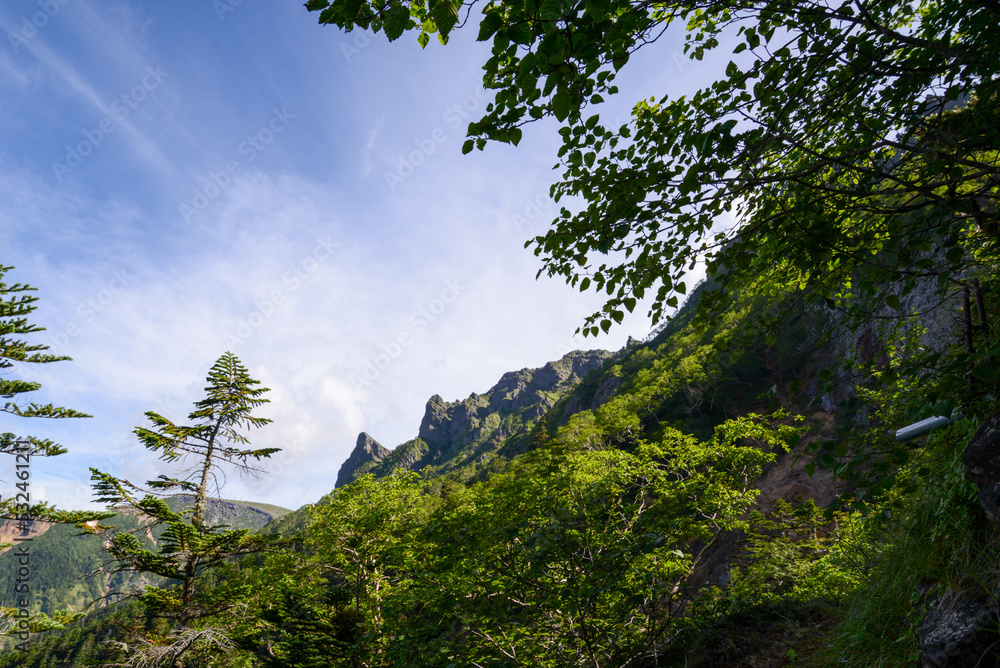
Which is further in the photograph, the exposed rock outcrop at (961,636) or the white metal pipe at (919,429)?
the white metal pipe at (919,429)

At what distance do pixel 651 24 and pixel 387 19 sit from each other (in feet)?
4.93

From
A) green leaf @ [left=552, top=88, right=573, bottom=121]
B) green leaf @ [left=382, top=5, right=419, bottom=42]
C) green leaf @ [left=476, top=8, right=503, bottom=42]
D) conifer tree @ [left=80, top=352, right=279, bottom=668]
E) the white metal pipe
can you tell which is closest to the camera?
green leaf @ [left=382, top=5, right=419, bottom=42]

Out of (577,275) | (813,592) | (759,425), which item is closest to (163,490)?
(577,275)

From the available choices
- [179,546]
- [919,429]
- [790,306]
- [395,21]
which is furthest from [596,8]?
[179,546]

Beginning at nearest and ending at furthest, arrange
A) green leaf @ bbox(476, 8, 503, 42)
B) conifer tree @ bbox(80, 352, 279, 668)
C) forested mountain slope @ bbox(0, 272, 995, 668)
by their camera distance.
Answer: green leaf @ bbox(476, 8, 503, 42), forested mountain slope @ bbox(0, 272, 995, 668), conifer tree @ bbox(80, 352, 279, 668)

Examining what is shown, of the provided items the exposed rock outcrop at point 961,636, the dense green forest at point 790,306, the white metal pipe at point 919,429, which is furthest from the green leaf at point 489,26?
the exposed rock outcrop at point 961,636

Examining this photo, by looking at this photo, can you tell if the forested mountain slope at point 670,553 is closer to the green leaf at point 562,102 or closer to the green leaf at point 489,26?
the green leaf at point 562,102

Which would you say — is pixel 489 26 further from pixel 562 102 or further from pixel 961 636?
pixel 961 636

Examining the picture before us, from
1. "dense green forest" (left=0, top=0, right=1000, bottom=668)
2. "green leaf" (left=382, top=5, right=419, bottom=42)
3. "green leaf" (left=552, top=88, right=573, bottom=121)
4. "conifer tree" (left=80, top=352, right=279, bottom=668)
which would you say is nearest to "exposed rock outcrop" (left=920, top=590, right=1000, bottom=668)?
"dense green forest" (left=0, top=0, right=1000, bottom=668)

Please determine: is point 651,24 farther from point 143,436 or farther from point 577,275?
point 143,436

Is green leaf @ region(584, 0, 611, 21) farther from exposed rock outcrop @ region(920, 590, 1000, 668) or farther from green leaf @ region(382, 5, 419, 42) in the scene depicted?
exposed rock outcrop @ region(920, 590, 1000, 668)

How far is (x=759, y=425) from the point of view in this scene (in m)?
9.95

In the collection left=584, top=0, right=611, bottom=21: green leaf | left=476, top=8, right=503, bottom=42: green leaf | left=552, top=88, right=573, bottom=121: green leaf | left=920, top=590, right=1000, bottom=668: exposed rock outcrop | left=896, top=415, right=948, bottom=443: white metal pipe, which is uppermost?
left=476, top=8, right=503, bottom=42: green leaf

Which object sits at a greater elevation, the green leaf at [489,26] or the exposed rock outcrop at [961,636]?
the green leaf at [489,26]
